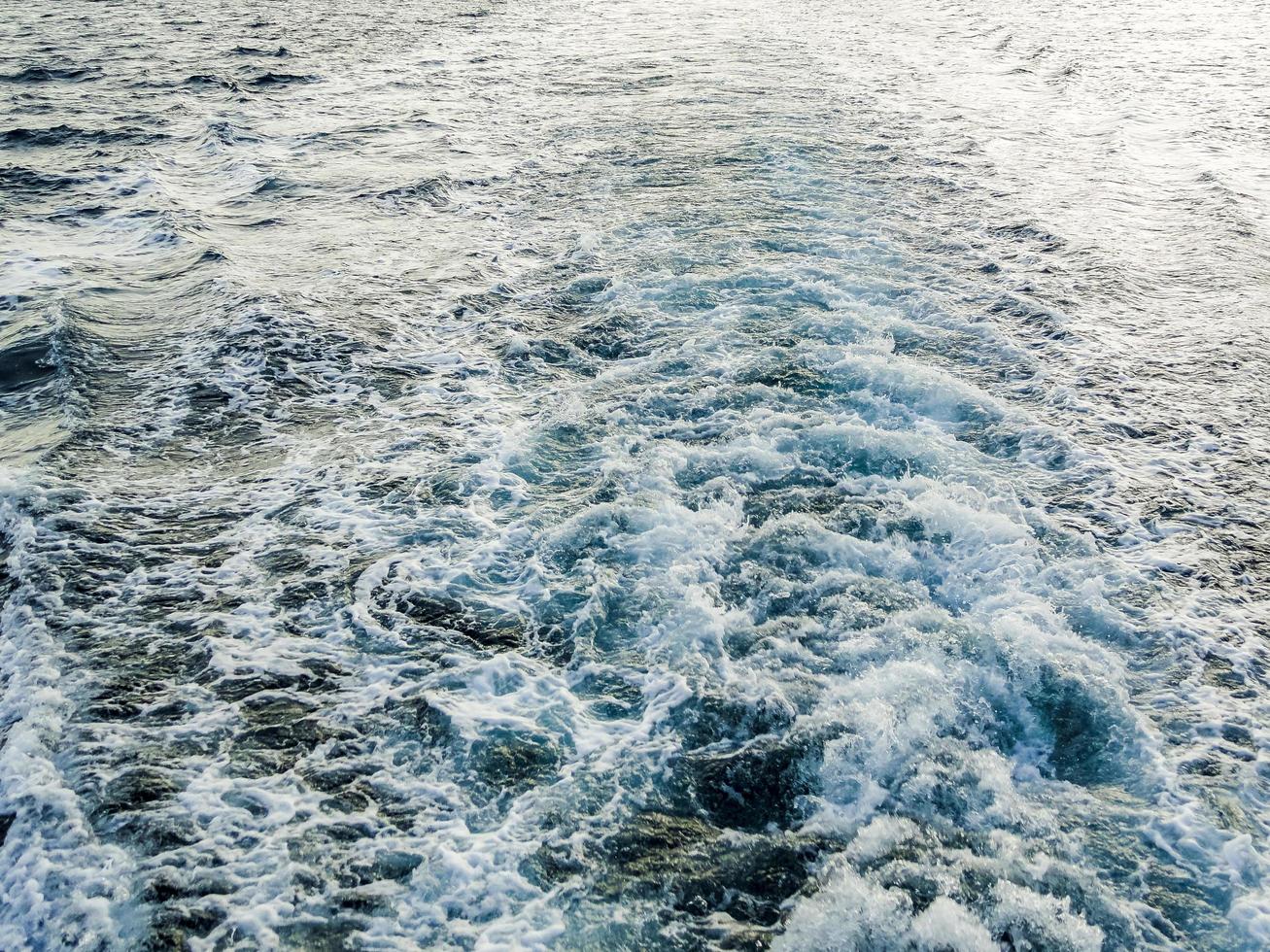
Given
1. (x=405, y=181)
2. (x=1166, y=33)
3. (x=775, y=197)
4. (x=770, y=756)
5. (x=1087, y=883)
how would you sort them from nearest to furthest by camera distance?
(x=1087, y=883)
(x=770, y=756)
(x=775, y=197)
(x=405, y=181)
(x=1166, y=33)

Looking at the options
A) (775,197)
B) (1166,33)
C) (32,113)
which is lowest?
(32,113)

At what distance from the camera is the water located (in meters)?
4.27

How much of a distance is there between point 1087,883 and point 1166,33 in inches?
912

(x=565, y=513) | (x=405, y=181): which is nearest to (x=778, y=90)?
(x=405, y=181)

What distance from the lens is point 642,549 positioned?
6359 millimetres

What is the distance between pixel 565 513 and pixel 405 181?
8.77 metres

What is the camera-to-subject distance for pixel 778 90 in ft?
57.5

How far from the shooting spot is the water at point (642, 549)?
14.0 feet

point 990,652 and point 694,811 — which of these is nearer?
point 694,811

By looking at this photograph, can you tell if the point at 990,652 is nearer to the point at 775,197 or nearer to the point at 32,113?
the point at 775,197

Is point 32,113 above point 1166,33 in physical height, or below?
below

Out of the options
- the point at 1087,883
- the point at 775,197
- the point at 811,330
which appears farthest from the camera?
the point at 775,197

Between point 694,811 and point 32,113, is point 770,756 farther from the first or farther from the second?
point 32,113

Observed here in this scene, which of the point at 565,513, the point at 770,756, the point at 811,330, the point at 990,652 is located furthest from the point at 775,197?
the point at 770,756
